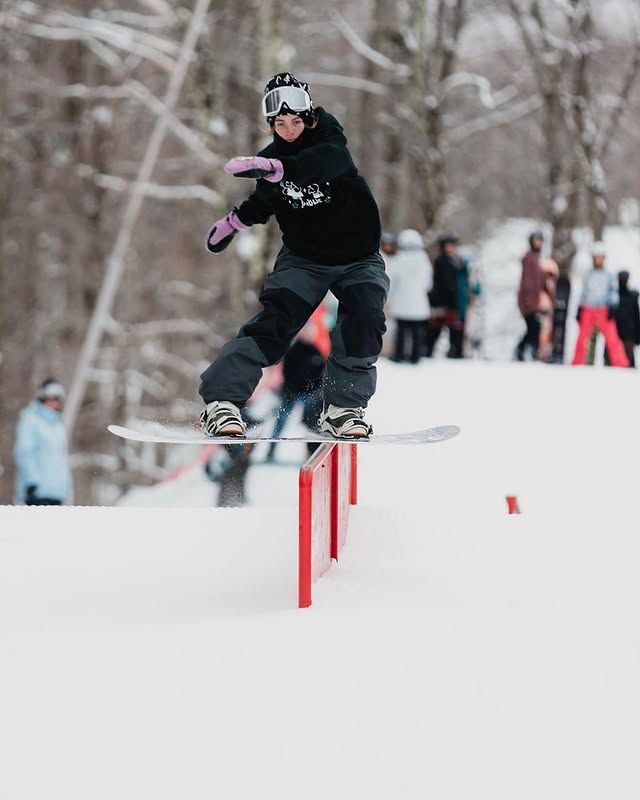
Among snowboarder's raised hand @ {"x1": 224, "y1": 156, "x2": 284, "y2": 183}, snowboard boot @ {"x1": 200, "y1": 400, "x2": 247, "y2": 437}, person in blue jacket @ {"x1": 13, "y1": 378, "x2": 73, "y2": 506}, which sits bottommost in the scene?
person in blue jacket @ {"x1": 13, "y1": 378, "x2": 73, "y2": 506}

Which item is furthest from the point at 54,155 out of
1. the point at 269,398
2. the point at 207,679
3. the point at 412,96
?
the point at 207,679

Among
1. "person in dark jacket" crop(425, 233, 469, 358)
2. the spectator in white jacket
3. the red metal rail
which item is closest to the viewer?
the red metal rail

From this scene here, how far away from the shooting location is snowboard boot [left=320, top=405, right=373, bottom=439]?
5.87 m

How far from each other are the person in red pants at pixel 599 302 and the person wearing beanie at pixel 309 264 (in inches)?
346

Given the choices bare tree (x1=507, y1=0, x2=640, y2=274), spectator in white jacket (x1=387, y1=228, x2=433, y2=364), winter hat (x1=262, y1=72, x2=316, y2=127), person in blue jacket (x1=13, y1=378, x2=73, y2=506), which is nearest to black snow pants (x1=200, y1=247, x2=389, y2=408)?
winter hat (x1=262, y1=72, x2=316, y2=127)

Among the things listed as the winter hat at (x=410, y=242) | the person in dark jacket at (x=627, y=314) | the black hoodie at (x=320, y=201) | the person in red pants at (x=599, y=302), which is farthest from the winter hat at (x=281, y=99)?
the person in red pants at (x=599, y=302)

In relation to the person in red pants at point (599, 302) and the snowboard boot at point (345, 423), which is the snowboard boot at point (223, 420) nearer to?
the snowboard boot at point (345, 423)

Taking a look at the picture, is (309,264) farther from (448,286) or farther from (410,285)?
(448,286)

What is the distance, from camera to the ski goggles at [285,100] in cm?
564

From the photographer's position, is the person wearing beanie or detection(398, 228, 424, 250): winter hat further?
detection(398, 228, 424, 250): winter hat

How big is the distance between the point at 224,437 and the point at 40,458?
5281 mm

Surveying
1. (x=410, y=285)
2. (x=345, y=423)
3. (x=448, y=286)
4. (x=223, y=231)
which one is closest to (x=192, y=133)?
(x=448, y=286)

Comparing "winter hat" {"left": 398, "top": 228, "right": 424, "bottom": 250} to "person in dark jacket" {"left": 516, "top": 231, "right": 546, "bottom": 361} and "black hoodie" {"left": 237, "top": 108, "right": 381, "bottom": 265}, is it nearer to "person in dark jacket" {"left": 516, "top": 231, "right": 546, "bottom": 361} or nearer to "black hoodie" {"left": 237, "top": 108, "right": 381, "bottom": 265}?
"person in dark jacket" {"left": 516, "top": 231, "right": 546, "bottom": 361}

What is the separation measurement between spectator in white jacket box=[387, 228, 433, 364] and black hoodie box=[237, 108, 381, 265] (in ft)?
26.3
